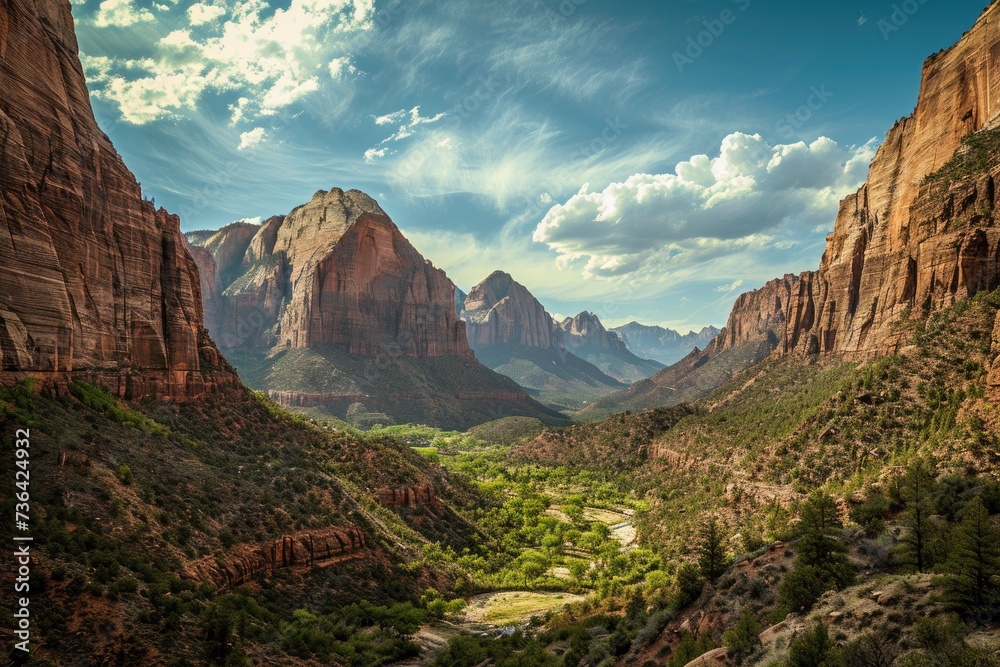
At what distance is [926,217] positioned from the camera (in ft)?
189

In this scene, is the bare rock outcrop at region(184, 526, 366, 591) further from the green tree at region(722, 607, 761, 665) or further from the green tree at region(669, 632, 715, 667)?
the green tree at region(722, 607, 761, 665)

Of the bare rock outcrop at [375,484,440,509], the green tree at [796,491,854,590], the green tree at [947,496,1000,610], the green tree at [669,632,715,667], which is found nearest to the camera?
the green tree at [947,496,1000,610]

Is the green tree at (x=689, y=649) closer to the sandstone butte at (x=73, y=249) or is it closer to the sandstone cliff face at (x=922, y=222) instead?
the sandstone butte at (x=73, y=249)

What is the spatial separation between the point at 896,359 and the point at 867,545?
35.3 metres

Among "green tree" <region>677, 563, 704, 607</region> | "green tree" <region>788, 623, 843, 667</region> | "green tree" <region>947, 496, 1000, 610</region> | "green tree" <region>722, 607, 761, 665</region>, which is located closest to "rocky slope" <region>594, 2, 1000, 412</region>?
"green tree" <region>677, 563, 704, 607</region>

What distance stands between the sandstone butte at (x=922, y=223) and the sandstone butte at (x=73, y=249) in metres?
78.6

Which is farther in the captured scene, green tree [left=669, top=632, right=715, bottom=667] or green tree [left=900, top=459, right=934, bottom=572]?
green tree [left=669, top=632, right=715, bottom=667]

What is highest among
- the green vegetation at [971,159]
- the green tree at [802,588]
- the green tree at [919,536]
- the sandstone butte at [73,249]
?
the green vegetation at [971,159]

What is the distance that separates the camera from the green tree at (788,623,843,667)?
17433 mm

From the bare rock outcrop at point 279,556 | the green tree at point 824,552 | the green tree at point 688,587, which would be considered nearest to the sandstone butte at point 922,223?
the green tree at point 824,552

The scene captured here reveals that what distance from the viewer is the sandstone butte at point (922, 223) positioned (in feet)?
169

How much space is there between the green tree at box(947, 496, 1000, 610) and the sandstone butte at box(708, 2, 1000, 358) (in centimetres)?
4447

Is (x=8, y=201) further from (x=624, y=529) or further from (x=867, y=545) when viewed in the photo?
(x=624, y=529)

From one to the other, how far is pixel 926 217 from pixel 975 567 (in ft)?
182
